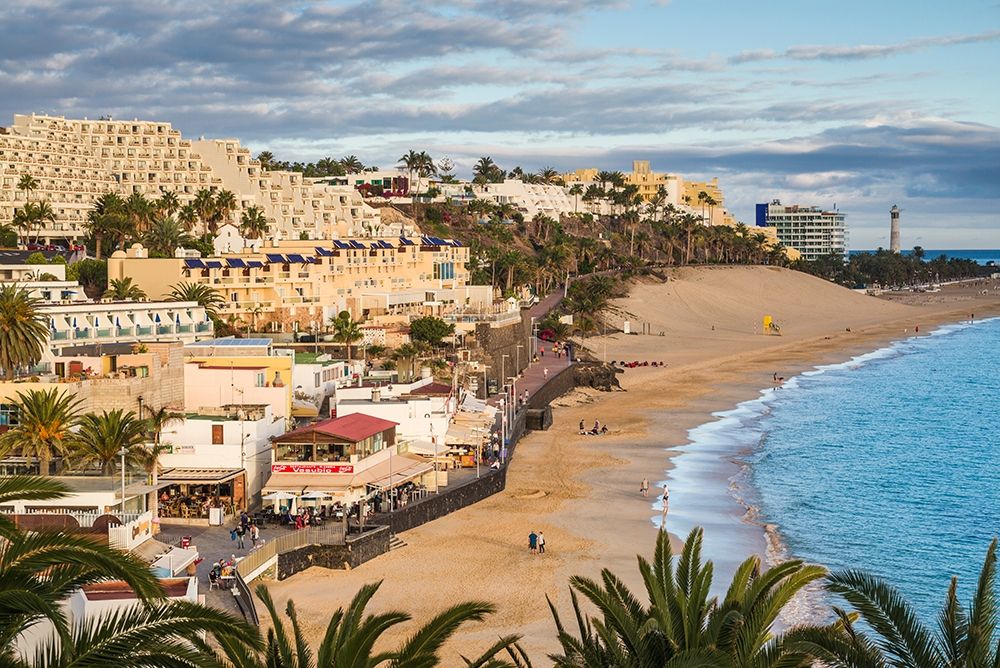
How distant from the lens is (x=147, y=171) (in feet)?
406

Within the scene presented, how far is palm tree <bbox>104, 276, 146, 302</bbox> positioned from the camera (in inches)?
2729

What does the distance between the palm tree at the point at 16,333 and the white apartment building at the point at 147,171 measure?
62.7 m

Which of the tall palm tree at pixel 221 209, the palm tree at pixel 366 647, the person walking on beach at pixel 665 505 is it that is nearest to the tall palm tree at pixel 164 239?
the tall palm tree at pixel 221 209

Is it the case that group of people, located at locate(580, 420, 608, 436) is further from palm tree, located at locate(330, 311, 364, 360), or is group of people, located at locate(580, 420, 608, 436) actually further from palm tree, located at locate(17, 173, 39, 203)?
palm tree, located at locate(17, 173, 39, 203)

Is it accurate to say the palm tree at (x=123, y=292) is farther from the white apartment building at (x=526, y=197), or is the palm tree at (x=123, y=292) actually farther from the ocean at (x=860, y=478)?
the white apartment building at (x=526, y=197)

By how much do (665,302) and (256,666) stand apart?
5387 inches

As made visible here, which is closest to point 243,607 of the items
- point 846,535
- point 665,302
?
point 846,535

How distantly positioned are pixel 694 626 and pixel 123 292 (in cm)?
5715

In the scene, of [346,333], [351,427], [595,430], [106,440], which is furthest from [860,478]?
[106,440]

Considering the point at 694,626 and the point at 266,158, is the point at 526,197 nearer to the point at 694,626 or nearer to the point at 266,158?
the point at 266,158

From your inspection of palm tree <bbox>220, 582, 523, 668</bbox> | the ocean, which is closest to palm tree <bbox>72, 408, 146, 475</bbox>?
the ocean

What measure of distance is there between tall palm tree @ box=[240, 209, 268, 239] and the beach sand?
95.7ft

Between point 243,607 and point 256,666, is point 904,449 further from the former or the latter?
point 256,666

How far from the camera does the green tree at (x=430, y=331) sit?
80375 millimetres
